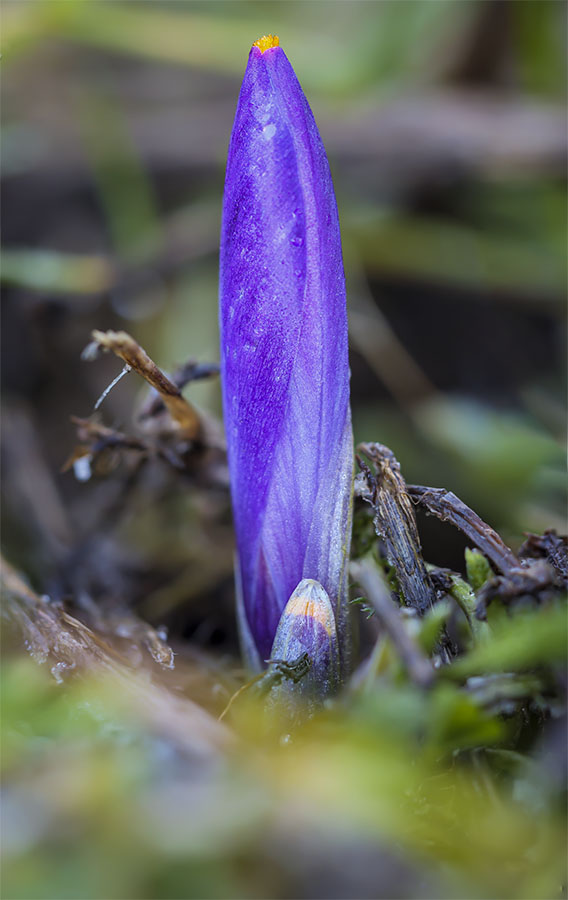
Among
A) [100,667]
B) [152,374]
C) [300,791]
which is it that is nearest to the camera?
[300,791]

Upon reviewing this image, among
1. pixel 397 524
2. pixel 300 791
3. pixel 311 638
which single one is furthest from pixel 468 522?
pixel 300 791

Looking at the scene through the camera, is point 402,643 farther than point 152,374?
No

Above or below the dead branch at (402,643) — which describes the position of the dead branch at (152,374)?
above

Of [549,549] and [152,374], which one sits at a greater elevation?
[152,374]

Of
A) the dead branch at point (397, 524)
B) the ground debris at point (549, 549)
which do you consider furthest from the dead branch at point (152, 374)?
the ground debris at point (549, 549)

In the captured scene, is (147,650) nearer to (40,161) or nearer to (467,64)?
(40,161)

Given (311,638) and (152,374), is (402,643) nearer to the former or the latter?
(311,638)

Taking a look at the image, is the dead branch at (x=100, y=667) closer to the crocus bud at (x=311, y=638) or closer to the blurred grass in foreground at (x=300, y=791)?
the blurred grass in foreground at (x=300, y=791)
